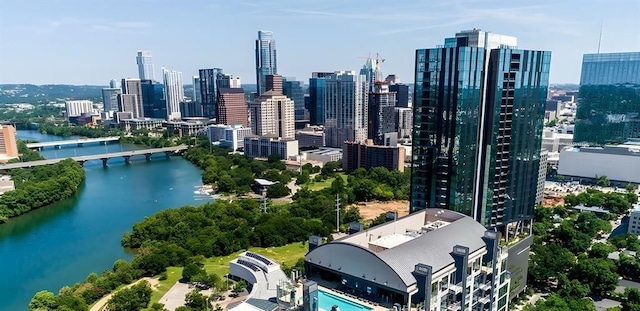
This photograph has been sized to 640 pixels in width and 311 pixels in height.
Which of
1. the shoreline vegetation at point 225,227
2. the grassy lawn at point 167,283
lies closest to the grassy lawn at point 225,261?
the grassy lawn at point 167,283

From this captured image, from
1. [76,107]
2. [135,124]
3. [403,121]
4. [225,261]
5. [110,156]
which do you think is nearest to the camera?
[225,261]

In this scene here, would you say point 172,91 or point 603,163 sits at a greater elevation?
point 172,91

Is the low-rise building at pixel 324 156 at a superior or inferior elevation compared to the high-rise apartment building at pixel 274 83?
inferior

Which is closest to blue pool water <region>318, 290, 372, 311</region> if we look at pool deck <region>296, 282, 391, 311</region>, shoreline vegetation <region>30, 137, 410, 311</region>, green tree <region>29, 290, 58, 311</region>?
pool deck <region>296, 282, 391, 311</region>

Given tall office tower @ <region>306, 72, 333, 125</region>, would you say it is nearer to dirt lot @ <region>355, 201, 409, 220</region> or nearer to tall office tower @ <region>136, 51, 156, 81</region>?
dirt lot @ <region>355, 201, 409, 220</region>

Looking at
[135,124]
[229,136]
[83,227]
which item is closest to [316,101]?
[229,136]

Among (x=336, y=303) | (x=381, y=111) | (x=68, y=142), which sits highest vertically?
(x=381, y=111)

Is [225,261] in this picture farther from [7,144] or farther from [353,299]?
[7,144]

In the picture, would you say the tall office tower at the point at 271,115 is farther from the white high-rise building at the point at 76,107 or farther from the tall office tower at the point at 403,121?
the white high-rise building at the point at 76,107
